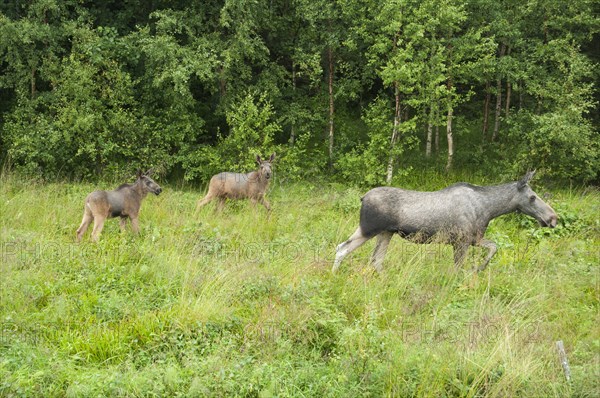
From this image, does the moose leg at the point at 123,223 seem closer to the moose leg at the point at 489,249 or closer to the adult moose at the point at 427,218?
the adult moose at the point at 427,218

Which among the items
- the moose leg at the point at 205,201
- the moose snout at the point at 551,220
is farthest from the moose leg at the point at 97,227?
the moose snout at the point at 551,220

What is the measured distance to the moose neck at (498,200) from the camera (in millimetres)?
9398

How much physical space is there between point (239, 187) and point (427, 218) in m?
5.34

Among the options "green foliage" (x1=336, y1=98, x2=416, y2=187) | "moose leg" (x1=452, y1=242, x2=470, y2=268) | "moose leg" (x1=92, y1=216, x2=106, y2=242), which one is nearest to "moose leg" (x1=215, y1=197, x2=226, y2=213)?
"moose leg" (x1=92, y1=216, x2=106, y2=242)

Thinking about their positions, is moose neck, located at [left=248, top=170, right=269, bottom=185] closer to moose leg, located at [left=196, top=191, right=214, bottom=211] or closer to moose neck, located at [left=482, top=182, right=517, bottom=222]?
moose leg, located at [left=196, top=191, right=214, bottom=211]

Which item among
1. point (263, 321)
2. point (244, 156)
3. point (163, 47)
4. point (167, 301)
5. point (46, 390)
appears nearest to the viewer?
point (46, 390)

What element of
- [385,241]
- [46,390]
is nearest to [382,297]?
[385,241]

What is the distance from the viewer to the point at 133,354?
6367mm

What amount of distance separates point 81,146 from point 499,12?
38.5 ft

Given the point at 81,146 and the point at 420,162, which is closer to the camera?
the point at 81,146

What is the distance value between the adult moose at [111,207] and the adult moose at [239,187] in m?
2.05

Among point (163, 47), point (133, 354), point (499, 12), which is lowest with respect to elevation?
point (133, 354)

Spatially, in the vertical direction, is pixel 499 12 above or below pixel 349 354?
above

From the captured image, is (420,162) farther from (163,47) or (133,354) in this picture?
(133,354)
